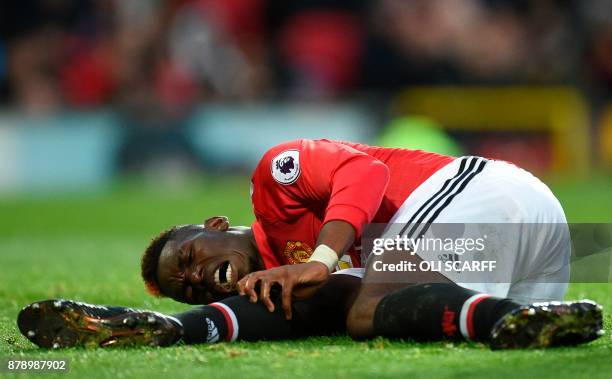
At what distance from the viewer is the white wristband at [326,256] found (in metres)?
3.89

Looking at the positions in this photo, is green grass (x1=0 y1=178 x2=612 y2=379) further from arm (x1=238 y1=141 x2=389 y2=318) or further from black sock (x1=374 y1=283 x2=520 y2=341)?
arm (x1=238 y1=141 x2=389 y2=318)

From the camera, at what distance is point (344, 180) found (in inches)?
160

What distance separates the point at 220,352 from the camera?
3.66 meters

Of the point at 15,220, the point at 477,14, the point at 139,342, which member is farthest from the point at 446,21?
the point at 139,342

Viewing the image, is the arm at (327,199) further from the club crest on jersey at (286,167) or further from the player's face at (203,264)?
the player's face at (203,264)

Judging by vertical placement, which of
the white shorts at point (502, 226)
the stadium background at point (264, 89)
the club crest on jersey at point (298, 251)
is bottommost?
the club crest on jersey at point (298, 251)

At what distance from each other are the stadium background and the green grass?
157cm

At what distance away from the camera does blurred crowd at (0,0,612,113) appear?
14508 millimetres

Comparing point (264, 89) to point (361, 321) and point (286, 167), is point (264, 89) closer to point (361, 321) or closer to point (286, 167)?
point (286, 167)

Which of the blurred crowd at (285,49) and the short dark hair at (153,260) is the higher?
the blurred crowd at (285,49)

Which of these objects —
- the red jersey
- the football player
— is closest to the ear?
the football player

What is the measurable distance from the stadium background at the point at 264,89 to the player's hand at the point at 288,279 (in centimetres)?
877

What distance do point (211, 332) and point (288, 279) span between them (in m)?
0.33

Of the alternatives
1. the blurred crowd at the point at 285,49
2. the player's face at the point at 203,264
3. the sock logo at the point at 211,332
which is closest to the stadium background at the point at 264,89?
the blurred crowd at the point at 285,49
